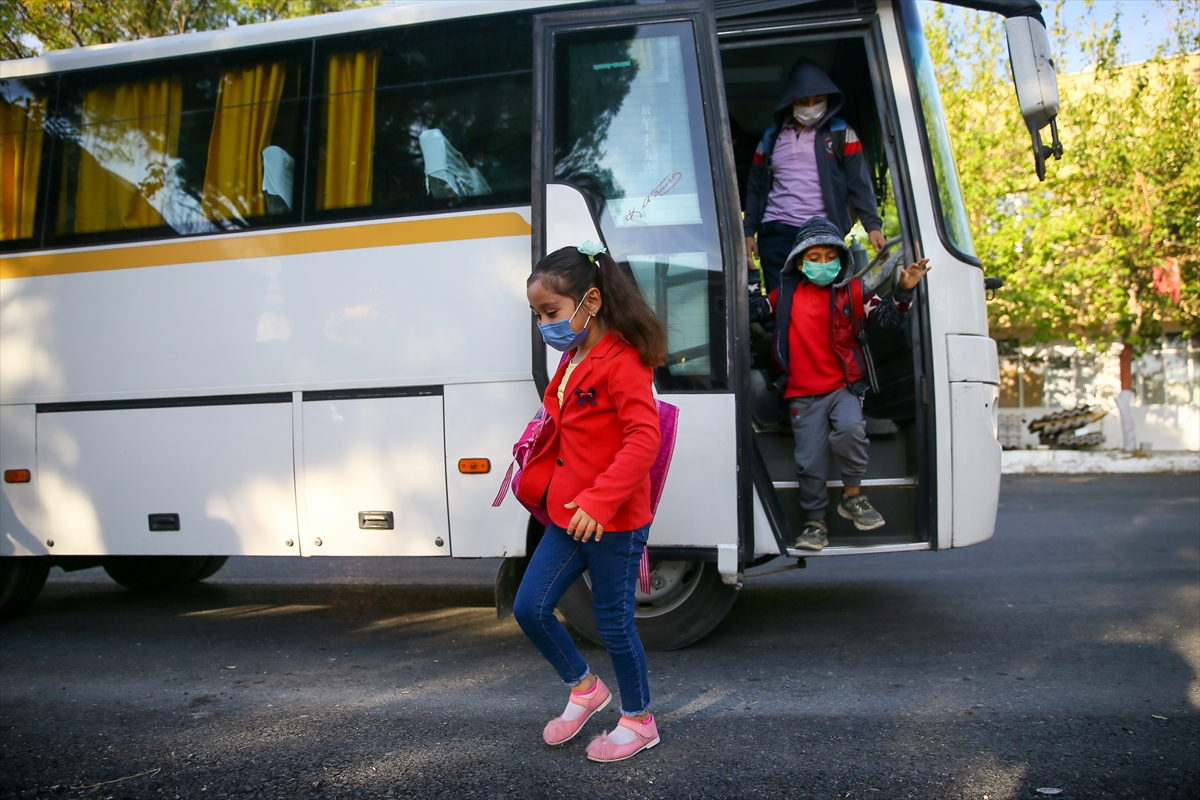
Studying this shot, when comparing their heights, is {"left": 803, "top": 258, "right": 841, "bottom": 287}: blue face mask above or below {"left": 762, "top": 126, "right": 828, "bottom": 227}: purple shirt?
below

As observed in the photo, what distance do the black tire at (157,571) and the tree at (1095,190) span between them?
14.1m

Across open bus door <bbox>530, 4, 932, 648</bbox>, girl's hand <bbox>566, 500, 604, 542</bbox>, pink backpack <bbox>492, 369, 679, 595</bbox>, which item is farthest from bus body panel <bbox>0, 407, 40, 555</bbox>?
girl's hand <bbox>566, 500, 604, 542</bbox>

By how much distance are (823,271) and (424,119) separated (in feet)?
6.96

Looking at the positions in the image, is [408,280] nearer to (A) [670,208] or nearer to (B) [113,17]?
(A) [670,208]

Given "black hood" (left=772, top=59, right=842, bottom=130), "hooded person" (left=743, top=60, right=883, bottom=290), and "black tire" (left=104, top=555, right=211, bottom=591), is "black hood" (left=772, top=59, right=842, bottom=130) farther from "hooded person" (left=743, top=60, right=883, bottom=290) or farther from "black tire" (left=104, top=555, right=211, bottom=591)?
"black tire" (left=104, top=555, right=211, bottom=591)

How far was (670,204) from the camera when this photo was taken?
432 cm

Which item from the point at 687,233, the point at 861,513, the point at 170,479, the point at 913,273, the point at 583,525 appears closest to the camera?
the point at 583,525

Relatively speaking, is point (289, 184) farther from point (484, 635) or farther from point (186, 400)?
point (484, 635)

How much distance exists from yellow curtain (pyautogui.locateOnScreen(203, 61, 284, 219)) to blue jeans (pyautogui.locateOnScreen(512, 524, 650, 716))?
2.79 metres

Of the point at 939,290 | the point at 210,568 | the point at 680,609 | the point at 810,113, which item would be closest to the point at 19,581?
the point at 210,568

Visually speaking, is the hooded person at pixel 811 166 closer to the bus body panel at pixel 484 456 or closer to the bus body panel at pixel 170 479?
the bus body panel at pixel 484 456

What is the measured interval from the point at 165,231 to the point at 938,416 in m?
4.01

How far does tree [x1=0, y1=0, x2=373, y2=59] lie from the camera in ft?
37.3

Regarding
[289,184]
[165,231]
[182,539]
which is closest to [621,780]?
[182,539]
